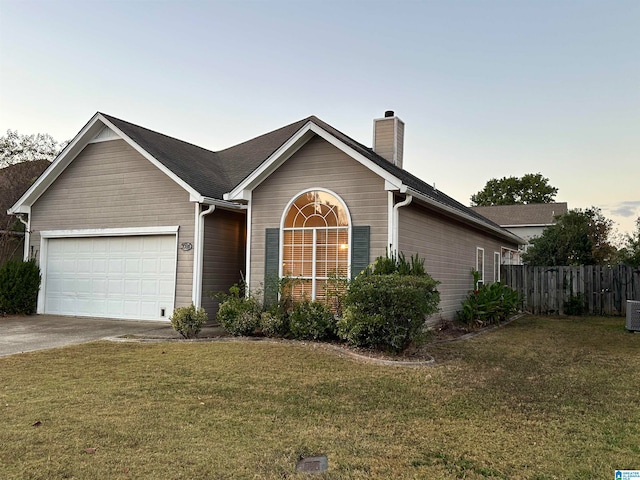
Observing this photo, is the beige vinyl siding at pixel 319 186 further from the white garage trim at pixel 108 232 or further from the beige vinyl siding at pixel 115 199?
the white garage trim at pixel 108 232

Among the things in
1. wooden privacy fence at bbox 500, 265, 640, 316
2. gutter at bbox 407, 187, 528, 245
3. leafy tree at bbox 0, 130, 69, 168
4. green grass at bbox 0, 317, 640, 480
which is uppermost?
leafy tree at bbox 0, 130, 69, 168

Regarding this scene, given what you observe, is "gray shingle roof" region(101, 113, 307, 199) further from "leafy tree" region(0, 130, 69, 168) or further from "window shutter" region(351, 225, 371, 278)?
"leafy tree" region(0, 130, 69, 168)

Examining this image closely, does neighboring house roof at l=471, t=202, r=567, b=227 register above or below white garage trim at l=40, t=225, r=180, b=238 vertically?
above

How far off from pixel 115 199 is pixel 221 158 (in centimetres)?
415

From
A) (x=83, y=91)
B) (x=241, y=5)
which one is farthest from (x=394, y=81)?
(x=83, y=91)

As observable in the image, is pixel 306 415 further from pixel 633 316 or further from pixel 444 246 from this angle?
pixel 633 316

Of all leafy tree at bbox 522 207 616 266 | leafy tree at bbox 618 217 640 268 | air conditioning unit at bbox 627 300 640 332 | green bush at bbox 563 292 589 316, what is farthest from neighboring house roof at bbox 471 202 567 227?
air conditioning unit at bbox 627 300 640 332

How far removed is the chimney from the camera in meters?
14.0

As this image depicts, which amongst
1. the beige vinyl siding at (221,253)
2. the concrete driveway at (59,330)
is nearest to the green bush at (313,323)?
the concrete driveway at (59,330)

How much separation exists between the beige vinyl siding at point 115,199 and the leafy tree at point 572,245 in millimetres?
19357

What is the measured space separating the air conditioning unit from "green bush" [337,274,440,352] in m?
6.45

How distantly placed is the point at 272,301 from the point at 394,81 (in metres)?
7.87

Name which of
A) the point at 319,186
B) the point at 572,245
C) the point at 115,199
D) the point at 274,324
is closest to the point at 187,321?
the point at 274,324

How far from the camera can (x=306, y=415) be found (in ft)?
15.9
